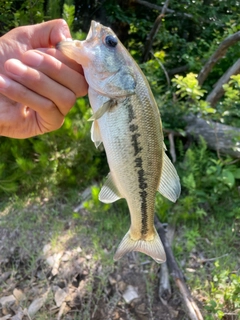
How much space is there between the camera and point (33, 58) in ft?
3.99

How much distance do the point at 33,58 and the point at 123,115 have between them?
402mm

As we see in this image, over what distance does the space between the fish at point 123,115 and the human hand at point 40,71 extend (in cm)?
6

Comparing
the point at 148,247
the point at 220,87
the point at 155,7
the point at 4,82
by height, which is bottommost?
the point at 220,87

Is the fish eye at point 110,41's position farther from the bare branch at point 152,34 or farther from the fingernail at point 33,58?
the bare branch at point 152,34

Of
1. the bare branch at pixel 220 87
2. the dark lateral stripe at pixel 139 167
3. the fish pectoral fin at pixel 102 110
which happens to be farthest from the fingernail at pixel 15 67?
the bare branch at pixel 220 87

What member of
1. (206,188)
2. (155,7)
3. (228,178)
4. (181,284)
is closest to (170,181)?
(181,284)

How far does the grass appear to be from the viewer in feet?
8.25

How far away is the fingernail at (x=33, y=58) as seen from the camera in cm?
121

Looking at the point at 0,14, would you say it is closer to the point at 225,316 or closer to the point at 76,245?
the point at 76,245

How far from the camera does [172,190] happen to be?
1433 millimetres

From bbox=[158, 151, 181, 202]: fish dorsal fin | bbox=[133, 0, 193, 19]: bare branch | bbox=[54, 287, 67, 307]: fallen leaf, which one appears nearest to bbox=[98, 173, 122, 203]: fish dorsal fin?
bbox=[158, 151, 181, 202]: fish dorsal fin

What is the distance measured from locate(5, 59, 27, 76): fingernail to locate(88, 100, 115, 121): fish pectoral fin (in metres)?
0.30

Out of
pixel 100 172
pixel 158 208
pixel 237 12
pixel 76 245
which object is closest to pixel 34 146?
pixel 100 172

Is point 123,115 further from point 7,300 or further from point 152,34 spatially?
point 152,34
